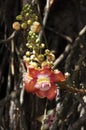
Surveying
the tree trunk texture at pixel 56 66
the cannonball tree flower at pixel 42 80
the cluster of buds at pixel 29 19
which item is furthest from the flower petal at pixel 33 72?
the tree trunk texture at pixel 56 66

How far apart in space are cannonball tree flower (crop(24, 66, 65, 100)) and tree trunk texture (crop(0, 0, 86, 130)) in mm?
311

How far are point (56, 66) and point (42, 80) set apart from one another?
1.66 feet

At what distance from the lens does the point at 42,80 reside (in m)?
1.29

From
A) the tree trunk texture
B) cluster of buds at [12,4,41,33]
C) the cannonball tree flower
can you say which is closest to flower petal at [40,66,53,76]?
A: the cannonball tree flower

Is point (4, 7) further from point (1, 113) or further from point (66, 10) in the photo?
point (1, 113)

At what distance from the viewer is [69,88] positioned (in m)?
1.32

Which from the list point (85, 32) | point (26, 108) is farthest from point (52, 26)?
point (26, 108)

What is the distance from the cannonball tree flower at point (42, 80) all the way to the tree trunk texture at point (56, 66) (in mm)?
311

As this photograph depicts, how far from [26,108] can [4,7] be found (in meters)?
0.43

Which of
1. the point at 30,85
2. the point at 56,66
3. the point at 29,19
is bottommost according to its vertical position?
the point at 56,66

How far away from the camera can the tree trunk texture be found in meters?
1.77

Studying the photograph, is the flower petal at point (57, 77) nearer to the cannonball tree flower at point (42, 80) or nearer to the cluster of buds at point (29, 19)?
the cannonball tree flower at point (42, 80)

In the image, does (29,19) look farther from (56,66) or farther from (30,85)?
(56,66)

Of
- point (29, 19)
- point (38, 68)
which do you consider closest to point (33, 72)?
point (38, 68)
